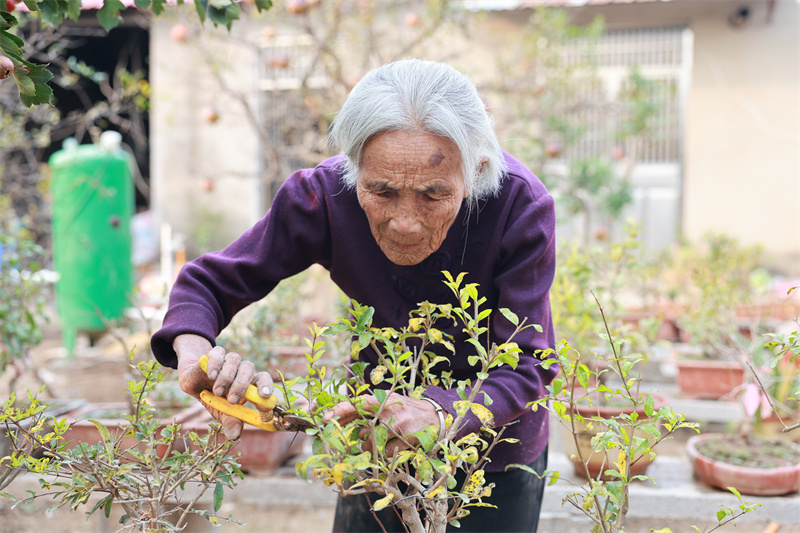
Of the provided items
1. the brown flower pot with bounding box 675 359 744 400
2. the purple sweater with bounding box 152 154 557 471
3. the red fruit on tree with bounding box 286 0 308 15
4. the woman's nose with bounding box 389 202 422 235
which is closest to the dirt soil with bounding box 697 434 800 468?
the brown flower pot with bounding box 675 359 744 400

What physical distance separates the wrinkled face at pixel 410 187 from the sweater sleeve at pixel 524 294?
18cm

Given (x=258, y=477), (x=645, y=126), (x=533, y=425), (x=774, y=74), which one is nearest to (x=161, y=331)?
(x=533, y=425)

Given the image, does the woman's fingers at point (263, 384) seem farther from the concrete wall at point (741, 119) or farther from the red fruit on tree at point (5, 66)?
the concrete wall at point (741, 119)

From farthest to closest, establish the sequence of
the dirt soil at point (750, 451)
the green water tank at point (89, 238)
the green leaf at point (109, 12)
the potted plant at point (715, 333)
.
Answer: the green water tank at point (89, 238), the potted plant at point (715, 333), the dirt soil at point (750, 451), the green leaf at point (109, 12)

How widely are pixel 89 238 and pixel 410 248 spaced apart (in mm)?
4813

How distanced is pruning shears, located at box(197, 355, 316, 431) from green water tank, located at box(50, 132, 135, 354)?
15.0ft

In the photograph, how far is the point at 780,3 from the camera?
7.52 metres

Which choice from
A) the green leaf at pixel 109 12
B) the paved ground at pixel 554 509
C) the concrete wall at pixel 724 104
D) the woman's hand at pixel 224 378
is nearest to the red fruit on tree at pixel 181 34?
the concrete wall at pixel 724 104

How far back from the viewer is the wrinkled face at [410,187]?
1.41 m

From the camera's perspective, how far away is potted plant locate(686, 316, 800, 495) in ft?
9.48

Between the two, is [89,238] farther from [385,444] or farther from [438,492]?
[438,492]

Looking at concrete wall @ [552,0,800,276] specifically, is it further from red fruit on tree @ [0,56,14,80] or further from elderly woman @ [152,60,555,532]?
red fruit on tree @ [0,56,14,80]

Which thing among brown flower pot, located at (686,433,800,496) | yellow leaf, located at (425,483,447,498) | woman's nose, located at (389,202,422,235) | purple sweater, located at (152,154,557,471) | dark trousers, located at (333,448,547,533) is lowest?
brown flower pot, located at (686,433,800,496)

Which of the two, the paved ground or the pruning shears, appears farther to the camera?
Answer: the paved ground
